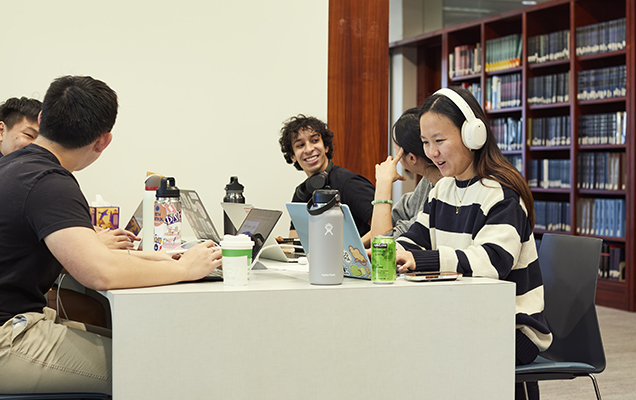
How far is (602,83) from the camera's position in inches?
194

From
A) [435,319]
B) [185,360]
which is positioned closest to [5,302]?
[185,360]

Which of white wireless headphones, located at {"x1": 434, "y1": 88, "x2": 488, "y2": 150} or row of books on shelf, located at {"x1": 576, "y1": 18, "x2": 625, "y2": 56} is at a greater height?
row of books on shelf, located at {"x1": 576, "y1": 18, "x2": 625, "y2": 56}

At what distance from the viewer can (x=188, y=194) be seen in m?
1.99

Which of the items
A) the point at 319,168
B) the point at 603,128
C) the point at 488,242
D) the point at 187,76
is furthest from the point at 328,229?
the point at 603,128

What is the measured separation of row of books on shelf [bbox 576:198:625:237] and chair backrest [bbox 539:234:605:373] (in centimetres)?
322

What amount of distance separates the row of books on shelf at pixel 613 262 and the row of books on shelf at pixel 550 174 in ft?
1.99

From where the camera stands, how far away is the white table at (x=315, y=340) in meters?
1.26

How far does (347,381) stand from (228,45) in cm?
229

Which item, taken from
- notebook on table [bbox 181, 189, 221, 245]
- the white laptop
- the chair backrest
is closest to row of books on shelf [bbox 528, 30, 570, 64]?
the chair backrest

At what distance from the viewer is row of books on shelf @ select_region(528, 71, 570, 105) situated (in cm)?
521

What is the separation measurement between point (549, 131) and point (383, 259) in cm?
448

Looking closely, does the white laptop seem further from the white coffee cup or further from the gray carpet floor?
the gray carpet floor

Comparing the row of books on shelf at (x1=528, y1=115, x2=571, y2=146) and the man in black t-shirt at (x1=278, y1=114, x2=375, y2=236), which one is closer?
the man in black t-shirt at (x1=278, y1=114, x2=375, y2=236)

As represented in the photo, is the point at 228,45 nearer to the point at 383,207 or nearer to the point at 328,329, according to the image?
the point at 383,207
